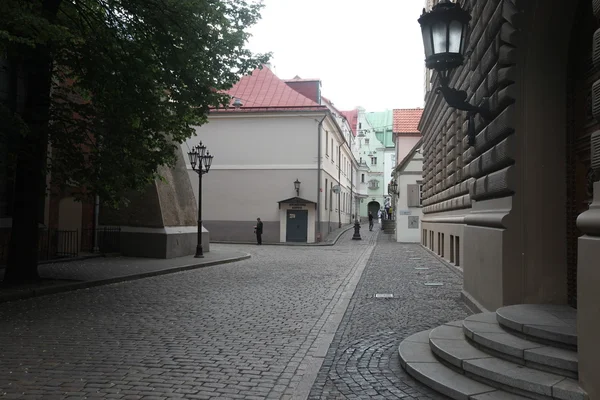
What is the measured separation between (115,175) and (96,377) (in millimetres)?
7666

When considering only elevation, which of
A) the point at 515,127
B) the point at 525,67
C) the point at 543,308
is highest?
the point at 525,67

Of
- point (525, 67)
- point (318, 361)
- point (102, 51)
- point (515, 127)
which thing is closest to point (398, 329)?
point (318, 361)

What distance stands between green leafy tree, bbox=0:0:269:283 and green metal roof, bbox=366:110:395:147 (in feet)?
243

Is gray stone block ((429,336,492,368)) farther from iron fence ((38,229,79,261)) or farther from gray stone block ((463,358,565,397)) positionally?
iron fence ((38,229,79,261))

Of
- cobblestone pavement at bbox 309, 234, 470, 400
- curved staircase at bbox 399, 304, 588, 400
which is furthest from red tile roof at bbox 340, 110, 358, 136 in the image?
curved staircase at bbox 399, 304, 588, 400

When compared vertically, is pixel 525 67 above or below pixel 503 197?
above

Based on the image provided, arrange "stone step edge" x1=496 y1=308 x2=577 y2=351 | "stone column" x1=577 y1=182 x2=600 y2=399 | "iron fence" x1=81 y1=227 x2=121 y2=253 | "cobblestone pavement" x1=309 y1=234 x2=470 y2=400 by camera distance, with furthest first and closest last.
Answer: "iron fence" x1=81 y1=227 x2=121 y2=253, "cobblestone pavement" x1=309 y1=234 x2=470 y2=400, "stone step edge" x1=496 y1=308 x2=577 y2=351, "stone column" x1=577 y1=182 x2=600 y2=399

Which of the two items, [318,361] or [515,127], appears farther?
[515,127]

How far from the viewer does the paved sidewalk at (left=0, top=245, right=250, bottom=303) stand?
10588 millimetres

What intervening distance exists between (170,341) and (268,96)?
1187 inches

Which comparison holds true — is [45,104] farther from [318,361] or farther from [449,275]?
[449,275]

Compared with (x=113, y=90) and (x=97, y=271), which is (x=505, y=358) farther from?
(x=97, y=271)

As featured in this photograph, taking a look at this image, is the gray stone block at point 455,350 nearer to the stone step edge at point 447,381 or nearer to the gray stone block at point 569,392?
the stone step edge at point 447,381

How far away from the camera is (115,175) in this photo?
12.2m
